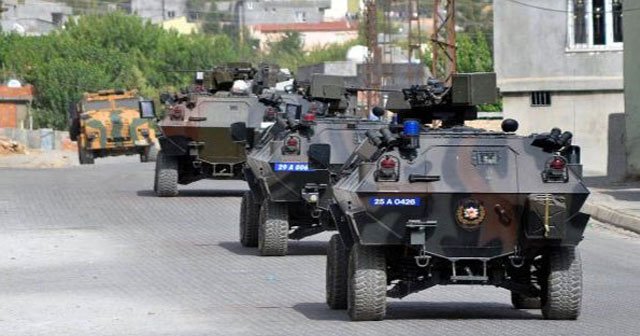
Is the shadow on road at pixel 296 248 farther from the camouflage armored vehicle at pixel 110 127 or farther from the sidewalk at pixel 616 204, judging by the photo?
the camouflage armored vehicle at pixel 110 127

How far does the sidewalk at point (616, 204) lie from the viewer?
80.5ft

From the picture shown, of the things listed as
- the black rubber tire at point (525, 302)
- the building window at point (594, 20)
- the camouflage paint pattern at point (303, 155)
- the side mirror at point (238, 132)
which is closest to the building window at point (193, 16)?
the building window at point (594, 20)

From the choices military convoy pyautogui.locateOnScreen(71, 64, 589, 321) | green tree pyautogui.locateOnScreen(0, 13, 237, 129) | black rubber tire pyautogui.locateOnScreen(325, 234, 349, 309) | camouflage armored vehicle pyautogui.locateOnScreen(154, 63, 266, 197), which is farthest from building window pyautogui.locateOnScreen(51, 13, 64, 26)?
military convoy pyautogui.locateOnScreen(71, 64, 589, 321)

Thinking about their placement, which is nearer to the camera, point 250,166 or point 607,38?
point 250,166

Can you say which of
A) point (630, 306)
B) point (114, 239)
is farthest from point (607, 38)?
point (630, 306)

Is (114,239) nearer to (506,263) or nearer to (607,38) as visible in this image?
(506,263)

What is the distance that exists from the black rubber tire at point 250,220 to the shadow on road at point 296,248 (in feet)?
0.36

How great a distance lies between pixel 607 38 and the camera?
43219mm

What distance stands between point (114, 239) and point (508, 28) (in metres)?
23.1

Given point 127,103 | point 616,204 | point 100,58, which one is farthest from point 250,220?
point 100,58

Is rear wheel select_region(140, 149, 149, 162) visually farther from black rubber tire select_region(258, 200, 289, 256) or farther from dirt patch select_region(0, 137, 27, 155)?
black rubber tire select_region(258, 200, 289, 256)

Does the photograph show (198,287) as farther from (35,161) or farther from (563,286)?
(35,161)

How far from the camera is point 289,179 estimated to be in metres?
19.5

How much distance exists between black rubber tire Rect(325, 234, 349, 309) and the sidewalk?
34.7 feet
